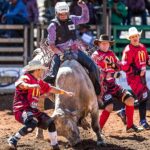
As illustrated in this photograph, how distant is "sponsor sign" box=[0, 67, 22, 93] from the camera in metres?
16.5

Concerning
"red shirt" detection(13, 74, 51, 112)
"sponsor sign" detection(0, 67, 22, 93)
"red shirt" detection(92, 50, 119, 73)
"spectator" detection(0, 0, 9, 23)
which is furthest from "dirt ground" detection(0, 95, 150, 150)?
"spectator" detection(0, 0, 9, 23)

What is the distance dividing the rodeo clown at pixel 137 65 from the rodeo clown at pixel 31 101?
8.38 ft

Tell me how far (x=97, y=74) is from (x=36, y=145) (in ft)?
4.66

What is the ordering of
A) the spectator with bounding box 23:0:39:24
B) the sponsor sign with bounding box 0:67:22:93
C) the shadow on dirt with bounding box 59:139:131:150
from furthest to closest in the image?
1. the spectator with bounding box 23:0:39:24
2. the sponsor sign with bounding box 0:67:22:93
3. the shadow on dirt with bounding box 59:139:131:150

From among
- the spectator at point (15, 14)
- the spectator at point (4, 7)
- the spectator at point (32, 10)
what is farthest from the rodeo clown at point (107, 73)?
the spectator at point (4, 7)

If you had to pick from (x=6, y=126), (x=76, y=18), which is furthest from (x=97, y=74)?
(x=6, y=126)

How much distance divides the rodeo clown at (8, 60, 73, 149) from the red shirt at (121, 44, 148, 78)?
2.55 m

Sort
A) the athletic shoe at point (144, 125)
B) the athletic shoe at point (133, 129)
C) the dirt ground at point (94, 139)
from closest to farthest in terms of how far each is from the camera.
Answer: the dirt ground at point (94, 139) → the athletic shoe at point (133, 129) → the athletic shoe at point (144, 125)

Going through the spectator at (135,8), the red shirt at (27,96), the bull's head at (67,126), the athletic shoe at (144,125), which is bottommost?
the athletic shoe at (144,125)

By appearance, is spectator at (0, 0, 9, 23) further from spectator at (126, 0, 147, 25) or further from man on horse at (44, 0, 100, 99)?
man on horse at (44, 0, 100, 99)

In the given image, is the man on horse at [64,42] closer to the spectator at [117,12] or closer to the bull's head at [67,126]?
the bull's head at [67,126]

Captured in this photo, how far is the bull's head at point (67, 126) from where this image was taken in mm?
9586

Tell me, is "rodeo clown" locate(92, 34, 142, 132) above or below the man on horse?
below

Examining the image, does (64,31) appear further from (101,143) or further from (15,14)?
(15,14)
